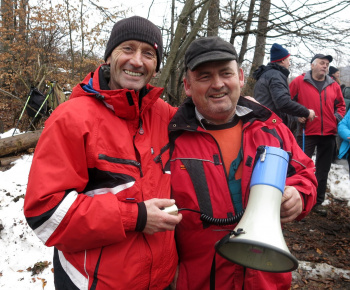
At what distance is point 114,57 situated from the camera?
73.3 inches

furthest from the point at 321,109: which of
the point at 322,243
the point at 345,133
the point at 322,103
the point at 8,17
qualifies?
the point at 8,17

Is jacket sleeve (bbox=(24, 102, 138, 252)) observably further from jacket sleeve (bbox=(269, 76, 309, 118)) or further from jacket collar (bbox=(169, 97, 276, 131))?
jacket sleeve (bbox=(269, 76, 309, 118))

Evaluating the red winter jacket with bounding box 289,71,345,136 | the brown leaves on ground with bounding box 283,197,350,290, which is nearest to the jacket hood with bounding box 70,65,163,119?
the brown leaves on ground with bounding box 283,197,350,290

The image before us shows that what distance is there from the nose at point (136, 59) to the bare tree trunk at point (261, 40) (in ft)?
17.2

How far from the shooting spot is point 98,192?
156 centimetres

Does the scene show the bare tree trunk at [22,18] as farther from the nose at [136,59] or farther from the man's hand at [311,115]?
the nose at [136,59]

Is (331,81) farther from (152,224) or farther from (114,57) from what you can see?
(152,224)

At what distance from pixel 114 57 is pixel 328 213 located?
5.03 meters

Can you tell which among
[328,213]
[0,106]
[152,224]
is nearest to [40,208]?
[152,224]

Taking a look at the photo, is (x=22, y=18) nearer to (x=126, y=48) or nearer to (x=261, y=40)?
(x=261, y=40)

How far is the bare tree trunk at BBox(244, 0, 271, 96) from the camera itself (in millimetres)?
6884

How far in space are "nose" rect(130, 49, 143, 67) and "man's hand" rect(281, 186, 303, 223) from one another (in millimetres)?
1186

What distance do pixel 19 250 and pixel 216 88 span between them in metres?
3.62

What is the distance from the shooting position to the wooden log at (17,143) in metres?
6.07
